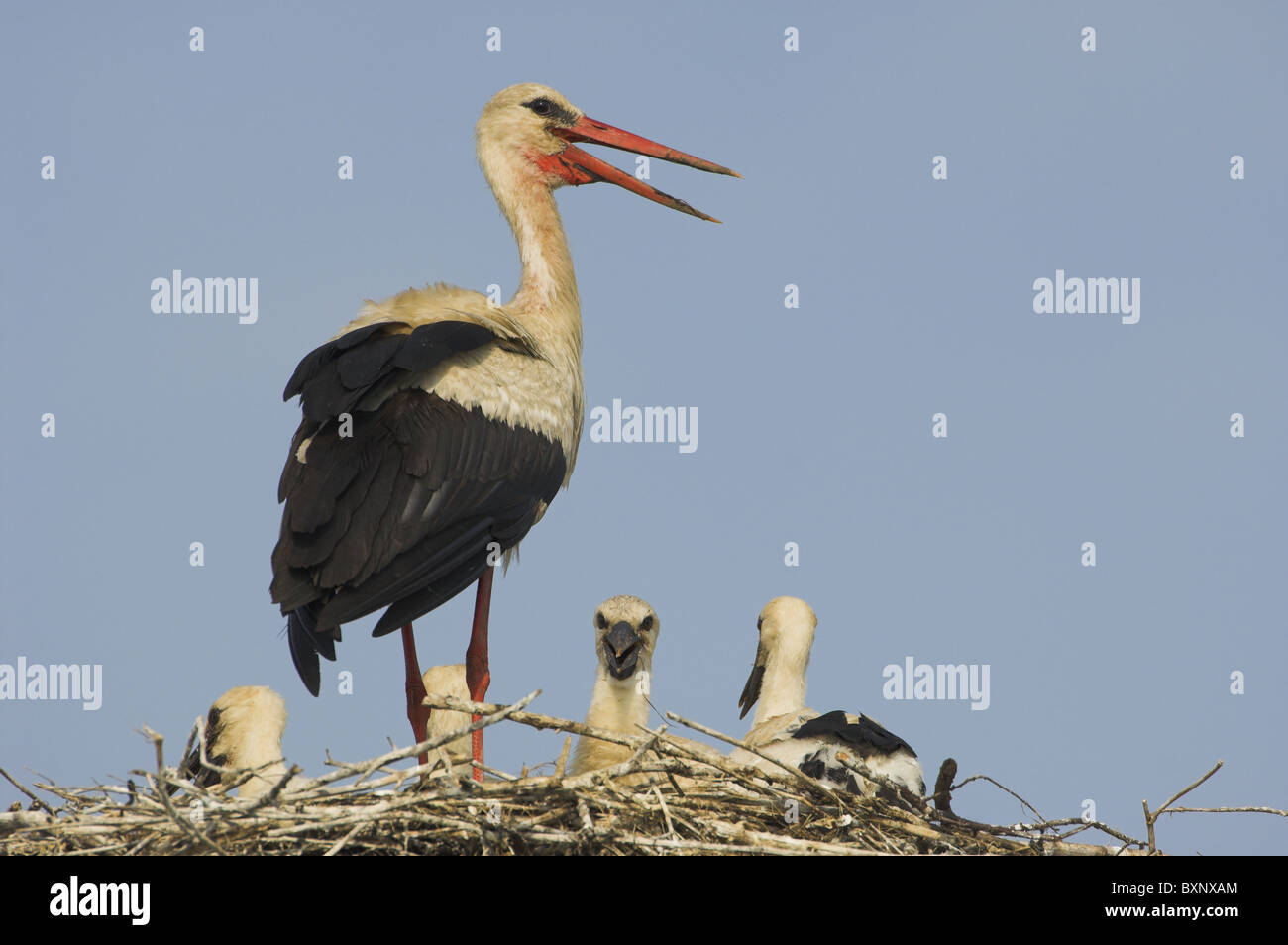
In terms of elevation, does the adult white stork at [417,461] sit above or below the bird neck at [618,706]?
above

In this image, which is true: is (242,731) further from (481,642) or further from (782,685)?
(782,685)

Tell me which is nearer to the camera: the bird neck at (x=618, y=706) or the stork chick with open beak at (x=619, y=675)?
the stork chick with open beak at (x=619, y=675)

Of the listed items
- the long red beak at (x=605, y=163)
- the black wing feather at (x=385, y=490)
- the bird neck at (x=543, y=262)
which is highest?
the long red beak at (x=605, y=163)

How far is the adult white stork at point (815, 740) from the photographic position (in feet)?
20.3

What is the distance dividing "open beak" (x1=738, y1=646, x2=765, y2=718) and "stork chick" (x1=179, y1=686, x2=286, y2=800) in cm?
281

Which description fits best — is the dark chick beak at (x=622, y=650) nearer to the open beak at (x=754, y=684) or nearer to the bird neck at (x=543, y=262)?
the bird neck at (x=543, y=262)

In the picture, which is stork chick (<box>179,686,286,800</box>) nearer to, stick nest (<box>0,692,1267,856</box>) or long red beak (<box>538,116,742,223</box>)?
stick nest (<box>0,692,1267,856</box>)

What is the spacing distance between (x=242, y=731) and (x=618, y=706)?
1906mm

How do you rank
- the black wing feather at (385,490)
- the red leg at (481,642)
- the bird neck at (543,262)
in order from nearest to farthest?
the black wing feather at (385,490) → the red leg at (481,642) → the bird neck at (543,262)

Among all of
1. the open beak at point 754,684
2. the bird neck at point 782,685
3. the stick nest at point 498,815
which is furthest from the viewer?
the open beak at point 754,684

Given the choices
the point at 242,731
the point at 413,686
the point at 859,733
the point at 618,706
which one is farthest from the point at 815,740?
the point at 242,731

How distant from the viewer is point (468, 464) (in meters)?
6.30

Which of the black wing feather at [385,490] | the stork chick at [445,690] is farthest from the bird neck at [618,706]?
the black wing feather at [385,490]

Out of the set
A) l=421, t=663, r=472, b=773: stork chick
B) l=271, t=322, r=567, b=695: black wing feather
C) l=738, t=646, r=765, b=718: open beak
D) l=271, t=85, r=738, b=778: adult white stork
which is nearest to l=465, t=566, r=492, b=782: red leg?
l=271, t=85, r=738, b=778: adult white stork
